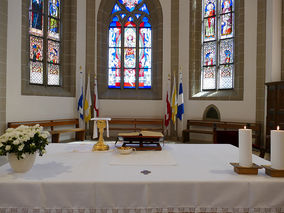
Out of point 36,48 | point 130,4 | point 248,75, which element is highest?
point 130,4

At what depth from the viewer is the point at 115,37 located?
31.5 feet

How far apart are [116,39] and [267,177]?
8.60 m

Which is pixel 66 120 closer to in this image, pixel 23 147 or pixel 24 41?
pixel 24 41

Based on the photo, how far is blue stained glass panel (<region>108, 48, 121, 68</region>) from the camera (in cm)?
959

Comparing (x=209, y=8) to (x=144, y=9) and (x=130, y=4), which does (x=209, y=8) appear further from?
(x=130, y=4)

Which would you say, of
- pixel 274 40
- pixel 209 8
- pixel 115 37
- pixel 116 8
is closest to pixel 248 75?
pixel 274 40

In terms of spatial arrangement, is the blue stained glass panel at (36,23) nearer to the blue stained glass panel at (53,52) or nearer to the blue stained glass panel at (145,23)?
the blue stained glass panel at (53,52)

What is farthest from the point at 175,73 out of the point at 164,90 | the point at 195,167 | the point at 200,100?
the point at 195,167

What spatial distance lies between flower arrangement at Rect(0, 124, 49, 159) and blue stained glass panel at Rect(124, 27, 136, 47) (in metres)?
8.08

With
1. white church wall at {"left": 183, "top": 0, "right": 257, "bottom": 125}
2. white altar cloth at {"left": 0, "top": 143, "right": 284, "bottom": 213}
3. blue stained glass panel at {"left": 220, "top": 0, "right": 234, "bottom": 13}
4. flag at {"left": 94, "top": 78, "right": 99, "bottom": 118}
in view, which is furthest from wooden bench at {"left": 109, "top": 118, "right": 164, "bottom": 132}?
white altar cloth at {"left": 0, "top": 143, "right": 284, "bottom": 213}

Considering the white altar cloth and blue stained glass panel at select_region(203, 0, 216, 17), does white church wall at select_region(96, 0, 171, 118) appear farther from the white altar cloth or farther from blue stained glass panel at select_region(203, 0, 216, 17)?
the white altar cloth

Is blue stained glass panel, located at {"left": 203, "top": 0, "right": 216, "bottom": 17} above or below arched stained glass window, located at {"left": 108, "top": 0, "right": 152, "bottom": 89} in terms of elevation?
above

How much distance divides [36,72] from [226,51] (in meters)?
6.35

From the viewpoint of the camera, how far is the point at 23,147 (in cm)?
182
